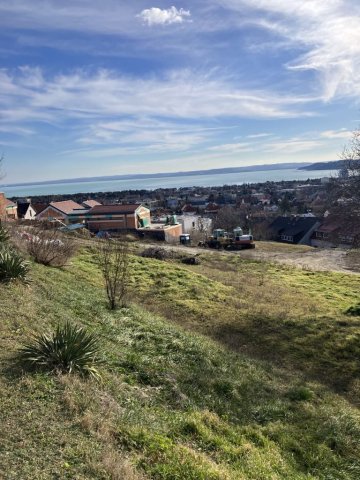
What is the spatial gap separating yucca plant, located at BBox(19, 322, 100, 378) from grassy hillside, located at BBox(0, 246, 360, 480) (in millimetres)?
227

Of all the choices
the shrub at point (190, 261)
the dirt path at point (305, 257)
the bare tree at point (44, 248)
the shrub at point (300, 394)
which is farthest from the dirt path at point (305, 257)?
the shrub at point (300, 394)

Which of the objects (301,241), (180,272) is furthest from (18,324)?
(301,241)

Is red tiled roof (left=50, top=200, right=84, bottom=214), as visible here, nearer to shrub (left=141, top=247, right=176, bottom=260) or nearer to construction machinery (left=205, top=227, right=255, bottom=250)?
construction machinery (left=205, top=227, right=255, bottom=250)

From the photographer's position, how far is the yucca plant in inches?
224

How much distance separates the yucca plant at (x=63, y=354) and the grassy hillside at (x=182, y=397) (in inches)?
8.9

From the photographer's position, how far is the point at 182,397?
6.34m

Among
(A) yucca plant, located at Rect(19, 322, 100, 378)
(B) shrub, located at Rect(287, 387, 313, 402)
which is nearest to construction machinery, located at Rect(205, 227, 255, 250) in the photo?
(B) shrub, located at Rect(287, 387, 313, 402)

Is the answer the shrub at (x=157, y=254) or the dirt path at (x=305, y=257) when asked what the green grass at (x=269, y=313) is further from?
the dirt path at (x=305, y=257)

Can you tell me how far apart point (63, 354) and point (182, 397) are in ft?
6.30

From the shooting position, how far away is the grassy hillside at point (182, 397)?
4176 millimetres

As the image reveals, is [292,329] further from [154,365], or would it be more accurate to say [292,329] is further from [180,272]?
[180,272]

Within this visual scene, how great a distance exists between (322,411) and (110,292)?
6644 millimetres

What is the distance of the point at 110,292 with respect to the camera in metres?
11.8

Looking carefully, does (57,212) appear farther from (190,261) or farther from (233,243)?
(190,261)
